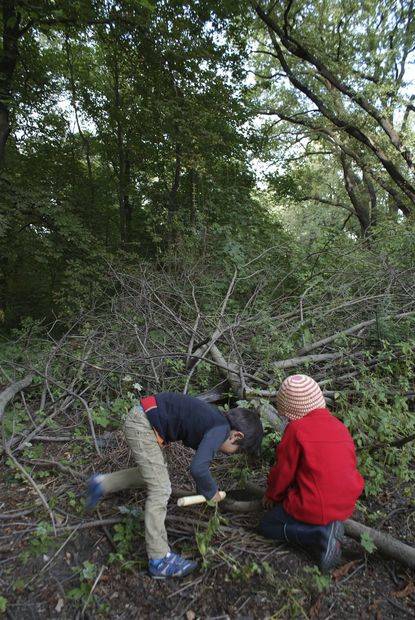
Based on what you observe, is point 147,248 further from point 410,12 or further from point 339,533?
point 410,12

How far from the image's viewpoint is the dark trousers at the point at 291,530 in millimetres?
2135

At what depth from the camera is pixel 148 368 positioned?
4215mm

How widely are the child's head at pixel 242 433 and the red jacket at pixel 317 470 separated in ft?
0.53

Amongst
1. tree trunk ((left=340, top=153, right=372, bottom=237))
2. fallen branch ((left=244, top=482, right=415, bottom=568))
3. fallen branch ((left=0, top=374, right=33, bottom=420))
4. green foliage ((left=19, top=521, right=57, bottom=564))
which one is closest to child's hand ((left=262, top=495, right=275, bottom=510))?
fallen branch ((left=244, top=482, right=415, bottom=568))

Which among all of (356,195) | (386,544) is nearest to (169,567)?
(386,544)

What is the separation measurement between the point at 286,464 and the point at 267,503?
0.40m

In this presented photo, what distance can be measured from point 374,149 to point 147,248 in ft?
21.2

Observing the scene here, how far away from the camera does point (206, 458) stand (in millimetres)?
2107

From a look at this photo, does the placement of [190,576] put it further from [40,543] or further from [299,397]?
[299,397]

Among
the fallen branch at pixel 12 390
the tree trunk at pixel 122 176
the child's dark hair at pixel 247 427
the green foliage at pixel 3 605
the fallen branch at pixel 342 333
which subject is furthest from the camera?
the tree trunk at pixel 122 176

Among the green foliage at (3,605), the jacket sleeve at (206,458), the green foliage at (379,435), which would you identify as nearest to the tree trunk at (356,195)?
the green foliage at (379,435)

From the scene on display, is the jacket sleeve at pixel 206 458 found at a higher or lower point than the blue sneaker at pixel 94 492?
higher

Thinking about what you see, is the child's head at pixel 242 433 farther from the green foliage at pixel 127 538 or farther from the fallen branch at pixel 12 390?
the fallen branch at pixel 12 390

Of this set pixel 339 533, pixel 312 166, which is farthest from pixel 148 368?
pixel 312 166
